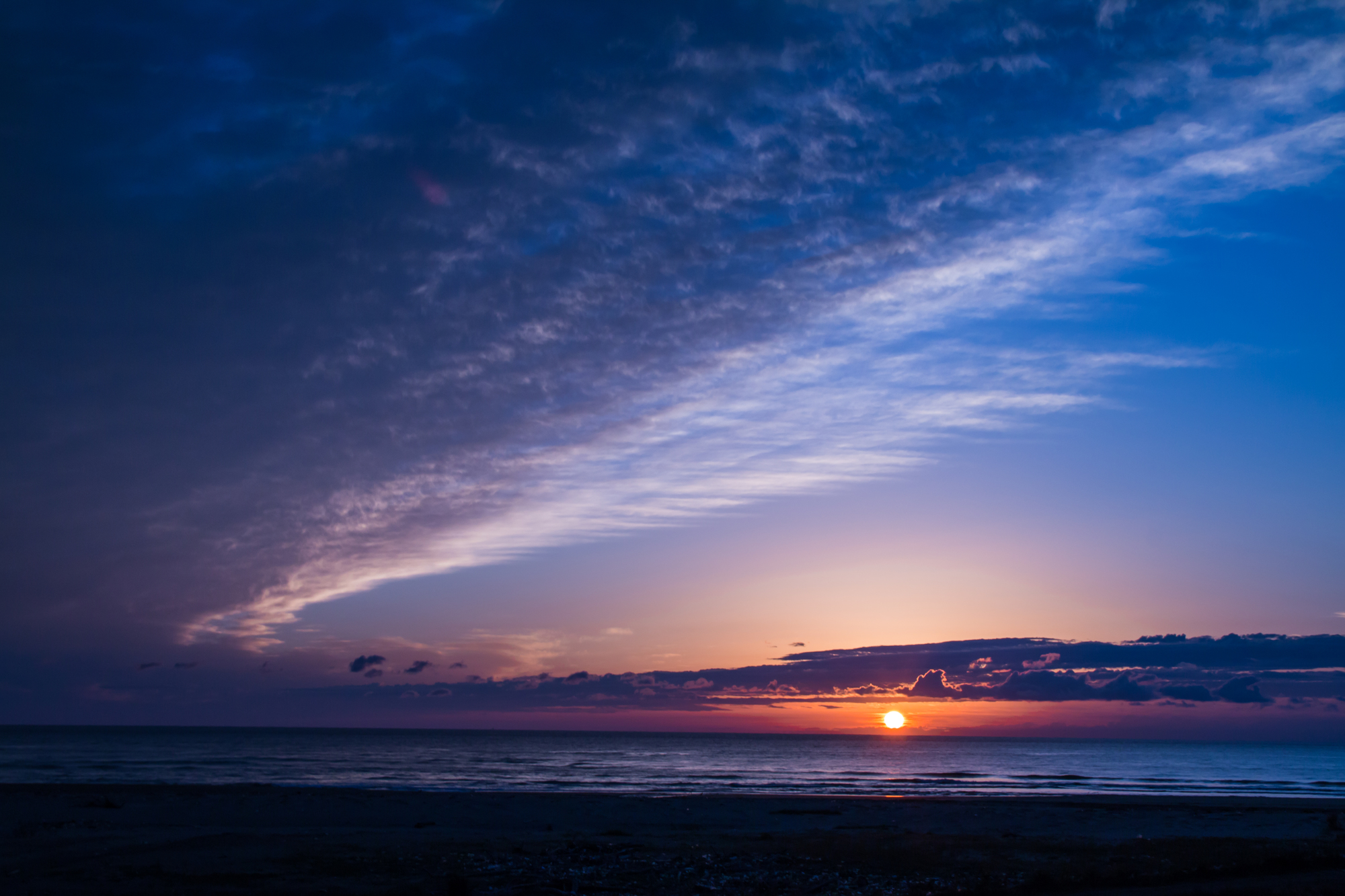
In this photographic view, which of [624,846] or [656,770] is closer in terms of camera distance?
[624,846]

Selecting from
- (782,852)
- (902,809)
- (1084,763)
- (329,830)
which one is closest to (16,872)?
(329,830)

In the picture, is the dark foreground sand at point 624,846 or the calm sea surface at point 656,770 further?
the calm sea surface at point 656,770

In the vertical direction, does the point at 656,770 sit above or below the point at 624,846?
below

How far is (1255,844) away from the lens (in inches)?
1090

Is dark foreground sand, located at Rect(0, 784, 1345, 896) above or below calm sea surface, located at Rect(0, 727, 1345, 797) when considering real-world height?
above

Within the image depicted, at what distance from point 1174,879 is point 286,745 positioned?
527 feet

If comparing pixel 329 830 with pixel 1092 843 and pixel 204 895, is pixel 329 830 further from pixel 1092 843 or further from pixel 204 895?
pixel 1092 843

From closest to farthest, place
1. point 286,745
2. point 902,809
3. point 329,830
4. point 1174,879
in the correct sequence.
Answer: point 1174,879 → point 329,830 → point 902,809 → point 286,745

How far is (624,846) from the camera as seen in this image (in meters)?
26.4

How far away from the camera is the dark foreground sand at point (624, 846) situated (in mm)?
19750

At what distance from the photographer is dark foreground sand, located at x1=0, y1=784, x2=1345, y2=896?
64.8 ft

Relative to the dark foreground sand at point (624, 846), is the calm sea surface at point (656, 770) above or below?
below

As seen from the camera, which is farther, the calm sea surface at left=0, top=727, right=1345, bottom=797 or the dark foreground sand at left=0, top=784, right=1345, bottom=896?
the calm sea surface at left=0, top=727, right=1345, bottom=797

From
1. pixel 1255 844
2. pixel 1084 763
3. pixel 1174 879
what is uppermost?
pixel 1174 879
